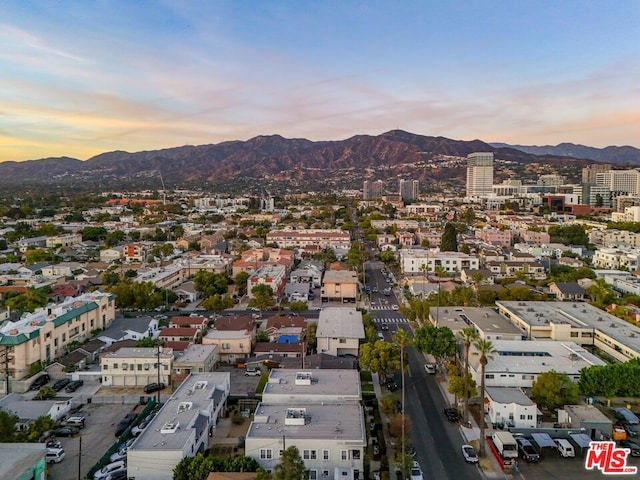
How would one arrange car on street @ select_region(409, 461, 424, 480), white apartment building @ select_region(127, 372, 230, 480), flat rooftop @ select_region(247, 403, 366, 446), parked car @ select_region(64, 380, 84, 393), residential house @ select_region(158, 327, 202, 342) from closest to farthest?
white apartment building @ select_region(127, 372, 230, 480), car on street @ select_region(409, 461, 424, 480), flat rooftop @ select_region(247, 403, 366, 446), parked car @ select_region(64, 380, 84, 393), residential house @ select_region(158, 327, 202, 342)

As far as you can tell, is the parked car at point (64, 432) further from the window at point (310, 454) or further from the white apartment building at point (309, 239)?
the white apartment building at point (309, 239)

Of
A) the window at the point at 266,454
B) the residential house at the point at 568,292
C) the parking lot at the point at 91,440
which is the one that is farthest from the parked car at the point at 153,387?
the residential house at the point at 568,292

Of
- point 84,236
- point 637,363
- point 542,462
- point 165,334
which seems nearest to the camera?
point 542,462

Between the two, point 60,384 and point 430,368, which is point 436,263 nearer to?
point 430,368

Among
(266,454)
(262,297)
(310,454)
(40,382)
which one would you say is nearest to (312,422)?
(310,454)

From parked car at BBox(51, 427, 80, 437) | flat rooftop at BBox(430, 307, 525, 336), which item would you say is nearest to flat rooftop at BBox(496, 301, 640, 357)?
flat rooftop at BBox(430, 307, 525, 336)

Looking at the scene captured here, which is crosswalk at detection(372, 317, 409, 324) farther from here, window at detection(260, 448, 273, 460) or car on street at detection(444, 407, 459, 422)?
window at detection(260, 448, 273, 460)

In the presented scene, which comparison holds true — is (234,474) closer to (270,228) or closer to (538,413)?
(538,413)

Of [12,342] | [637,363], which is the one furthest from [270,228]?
[637,363]
